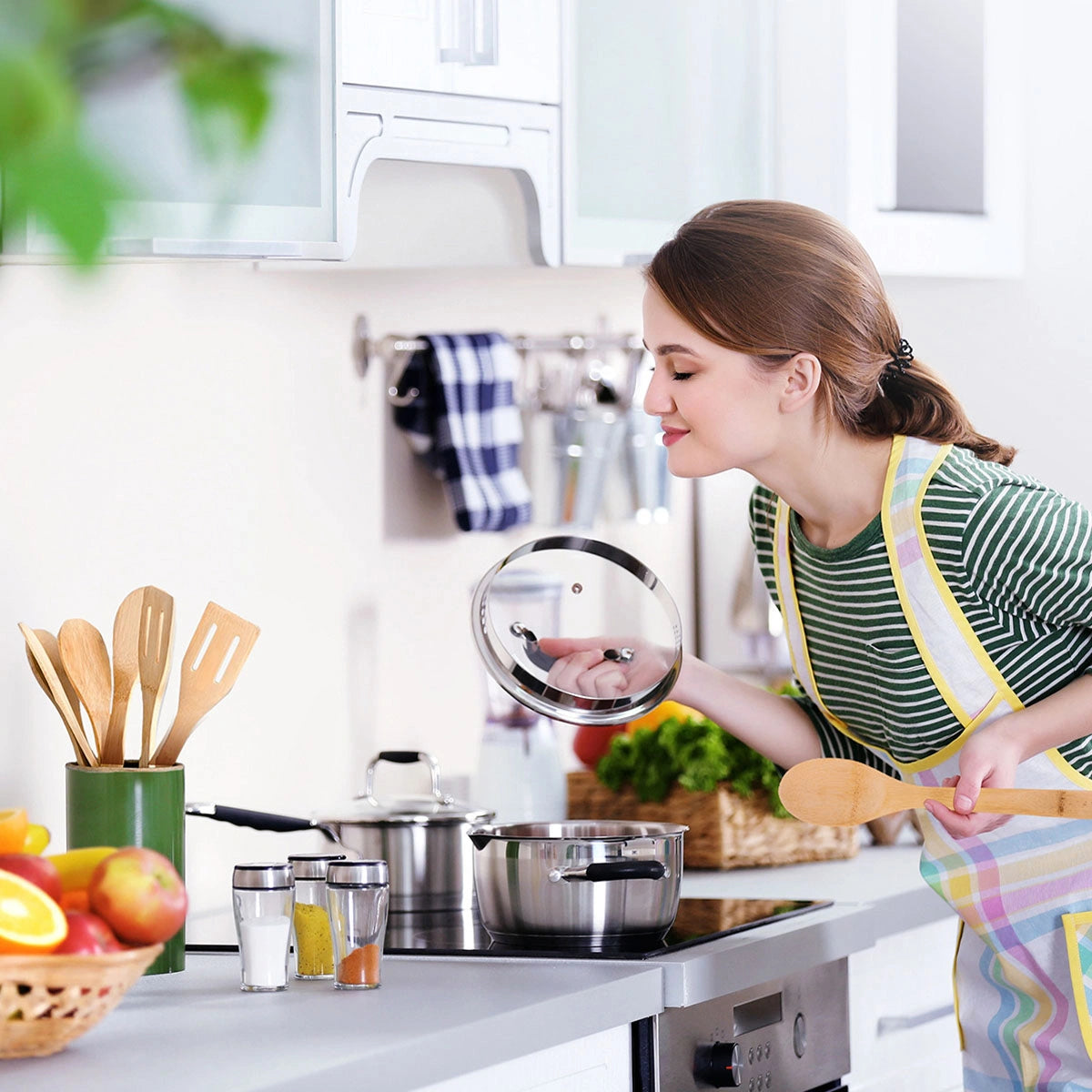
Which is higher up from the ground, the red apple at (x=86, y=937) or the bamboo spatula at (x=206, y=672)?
the bamboo spatula at (x=206, y=672)

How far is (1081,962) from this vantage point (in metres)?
1.43

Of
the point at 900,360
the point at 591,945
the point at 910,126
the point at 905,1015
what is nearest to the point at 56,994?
the point at 591,945

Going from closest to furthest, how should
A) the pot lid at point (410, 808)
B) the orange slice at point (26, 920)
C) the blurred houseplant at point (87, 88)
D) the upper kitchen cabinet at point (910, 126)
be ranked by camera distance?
the blurred houseplant at point (87, 88), the orange slice at point (26, 920), the pot lid at point (410, 808), the upper kitchen cabinet at point (910, 126)

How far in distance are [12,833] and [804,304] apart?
76cm

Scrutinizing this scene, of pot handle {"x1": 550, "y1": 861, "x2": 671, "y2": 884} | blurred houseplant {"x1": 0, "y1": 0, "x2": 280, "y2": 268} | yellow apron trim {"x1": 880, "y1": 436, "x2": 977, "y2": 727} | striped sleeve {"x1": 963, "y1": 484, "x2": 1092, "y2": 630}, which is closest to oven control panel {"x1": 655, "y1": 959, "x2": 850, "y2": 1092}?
pot handle {"x1": 550, "y1": 861, "x2": 671, "y2": 884}

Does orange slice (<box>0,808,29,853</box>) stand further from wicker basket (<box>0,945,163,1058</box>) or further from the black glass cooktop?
the black glass cooktop

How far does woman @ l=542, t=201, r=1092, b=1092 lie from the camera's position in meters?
1.39

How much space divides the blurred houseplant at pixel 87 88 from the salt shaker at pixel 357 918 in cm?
113

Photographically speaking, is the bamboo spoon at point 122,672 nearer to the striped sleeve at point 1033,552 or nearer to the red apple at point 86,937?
the red apple at point 86,937

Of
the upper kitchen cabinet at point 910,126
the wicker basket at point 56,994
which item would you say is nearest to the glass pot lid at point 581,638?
the wicker basket at point 56,994

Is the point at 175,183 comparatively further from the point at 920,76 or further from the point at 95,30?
the point at 920,76

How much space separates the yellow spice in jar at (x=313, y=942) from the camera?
139cm

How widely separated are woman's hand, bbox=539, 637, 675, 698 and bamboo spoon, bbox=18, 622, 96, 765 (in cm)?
42

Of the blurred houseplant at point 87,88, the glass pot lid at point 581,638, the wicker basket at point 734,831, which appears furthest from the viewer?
the wicker basket at point 734,831
